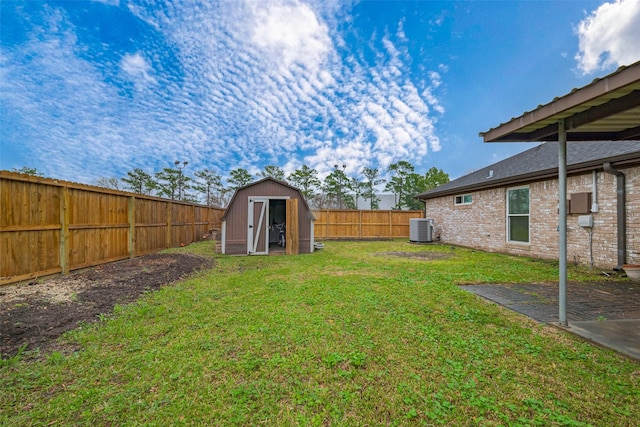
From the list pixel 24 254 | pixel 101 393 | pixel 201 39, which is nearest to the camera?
pixel 101 393

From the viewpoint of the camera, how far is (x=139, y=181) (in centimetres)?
1845

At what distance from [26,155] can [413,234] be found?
632 inches

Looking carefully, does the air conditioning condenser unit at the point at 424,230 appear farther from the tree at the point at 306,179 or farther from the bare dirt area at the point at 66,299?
the tree at the point at 306,179

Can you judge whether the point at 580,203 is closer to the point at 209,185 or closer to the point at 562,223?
the point at 562,223

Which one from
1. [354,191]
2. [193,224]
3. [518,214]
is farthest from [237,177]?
[518,214]

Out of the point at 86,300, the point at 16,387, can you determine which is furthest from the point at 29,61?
the point at 16,387

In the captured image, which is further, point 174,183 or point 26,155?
point 174,183

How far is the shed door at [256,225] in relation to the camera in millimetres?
9109

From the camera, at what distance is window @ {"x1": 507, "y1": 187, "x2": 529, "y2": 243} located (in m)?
8.24

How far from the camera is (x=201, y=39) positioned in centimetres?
863

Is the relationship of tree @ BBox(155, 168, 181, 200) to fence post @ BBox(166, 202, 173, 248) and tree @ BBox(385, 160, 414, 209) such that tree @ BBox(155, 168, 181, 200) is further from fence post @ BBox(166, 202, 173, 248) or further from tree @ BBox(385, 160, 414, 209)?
tree @ BBox(385, 160, 414, 209)

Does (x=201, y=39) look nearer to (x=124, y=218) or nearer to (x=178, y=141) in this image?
(x=124, y=218)

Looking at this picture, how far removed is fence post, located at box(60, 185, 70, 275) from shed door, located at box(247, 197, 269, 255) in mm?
4765

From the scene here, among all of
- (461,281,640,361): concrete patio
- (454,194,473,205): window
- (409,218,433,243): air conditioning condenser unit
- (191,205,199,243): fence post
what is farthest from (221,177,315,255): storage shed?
(454,194,473,205): window
